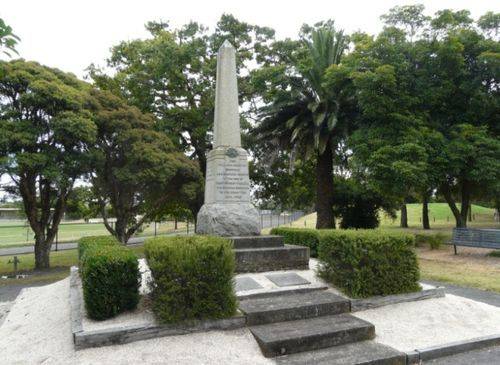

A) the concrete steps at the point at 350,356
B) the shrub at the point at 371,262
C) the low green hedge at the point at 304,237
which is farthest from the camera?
the low green hedge at the point at 304,237

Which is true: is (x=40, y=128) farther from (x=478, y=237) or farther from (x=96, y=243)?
(x=478, y=237)

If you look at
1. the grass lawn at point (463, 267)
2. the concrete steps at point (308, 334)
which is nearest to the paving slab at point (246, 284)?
the concrete steps at point (308, 334)

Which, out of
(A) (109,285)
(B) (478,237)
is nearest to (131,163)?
(A) (109,285)

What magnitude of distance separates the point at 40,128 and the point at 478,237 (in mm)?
16667

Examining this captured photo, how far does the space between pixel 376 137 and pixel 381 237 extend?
9.18 m

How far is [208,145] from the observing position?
21.3 meters

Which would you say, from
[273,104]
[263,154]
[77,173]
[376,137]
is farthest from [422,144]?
[77,173]

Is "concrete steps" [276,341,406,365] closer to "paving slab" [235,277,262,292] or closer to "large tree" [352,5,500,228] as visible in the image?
"paving slab" [235,277,262,292]

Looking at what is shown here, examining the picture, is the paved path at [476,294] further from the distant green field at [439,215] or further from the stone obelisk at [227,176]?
the distant green field at [439,215]

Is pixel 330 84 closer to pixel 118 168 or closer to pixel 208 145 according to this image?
pixel 208 145

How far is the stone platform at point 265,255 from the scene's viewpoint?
721 centimetres

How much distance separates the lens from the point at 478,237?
13266 millimetres

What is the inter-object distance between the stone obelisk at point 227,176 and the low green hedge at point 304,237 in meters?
2.32

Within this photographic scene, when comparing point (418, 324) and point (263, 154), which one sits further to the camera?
point (263, 154)
